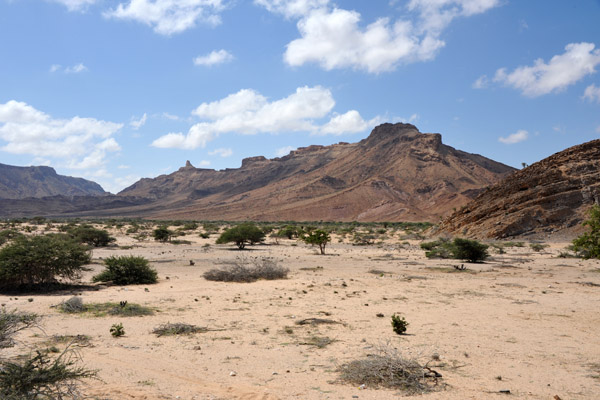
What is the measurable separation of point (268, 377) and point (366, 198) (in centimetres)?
11414

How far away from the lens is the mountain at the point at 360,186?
11425 cm

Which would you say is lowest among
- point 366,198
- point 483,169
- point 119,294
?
point 119,294

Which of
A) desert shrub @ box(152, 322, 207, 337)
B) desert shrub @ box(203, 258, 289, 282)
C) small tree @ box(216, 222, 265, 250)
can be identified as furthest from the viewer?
small tree @ box(216, 222, 265, 250)

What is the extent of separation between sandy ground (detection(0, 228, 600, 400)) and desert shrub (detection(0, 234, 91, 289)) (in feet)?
3.51

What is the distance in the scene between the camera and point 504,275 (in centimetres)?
1983

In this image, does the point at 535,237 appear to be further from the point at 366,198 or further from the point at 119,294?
the point at 366,198

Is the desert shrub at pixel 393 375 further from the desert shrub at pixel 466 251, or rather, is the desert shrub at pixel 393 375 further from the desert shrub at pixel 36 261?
the desert shrub at pixel 466 251

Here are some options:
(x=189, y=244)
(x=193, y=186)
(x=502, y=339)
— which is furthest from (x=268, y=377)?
(x=193, y=186)

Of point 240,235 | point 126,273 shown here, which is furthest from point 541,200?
point 126,273

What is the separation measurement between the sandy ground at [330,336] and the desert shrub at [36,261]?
107 centimetres

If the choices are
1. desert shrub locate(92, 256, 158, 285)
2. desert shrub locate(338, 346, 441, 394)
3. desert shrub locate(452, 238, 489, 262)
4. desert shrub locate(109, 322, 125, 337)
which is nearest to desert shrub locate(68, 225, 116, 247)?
desert shrub locate(92, 256, 158, 285)

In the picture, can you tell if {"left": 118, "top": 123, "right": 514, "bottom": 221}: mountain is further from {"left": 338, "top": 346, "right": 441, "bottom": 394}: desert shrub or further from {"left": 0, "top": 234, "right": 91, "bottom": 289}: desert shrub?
{"left": 338, "top": 346, "right": 441, "bottom": 394}: desert shrub

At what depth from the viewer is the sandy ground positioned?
6.27 metres

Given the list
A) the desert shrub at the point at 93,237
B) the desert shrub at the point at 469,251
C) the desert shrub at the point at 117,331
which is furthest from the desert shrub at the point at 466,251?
the desert shrub at the point at 93,237
